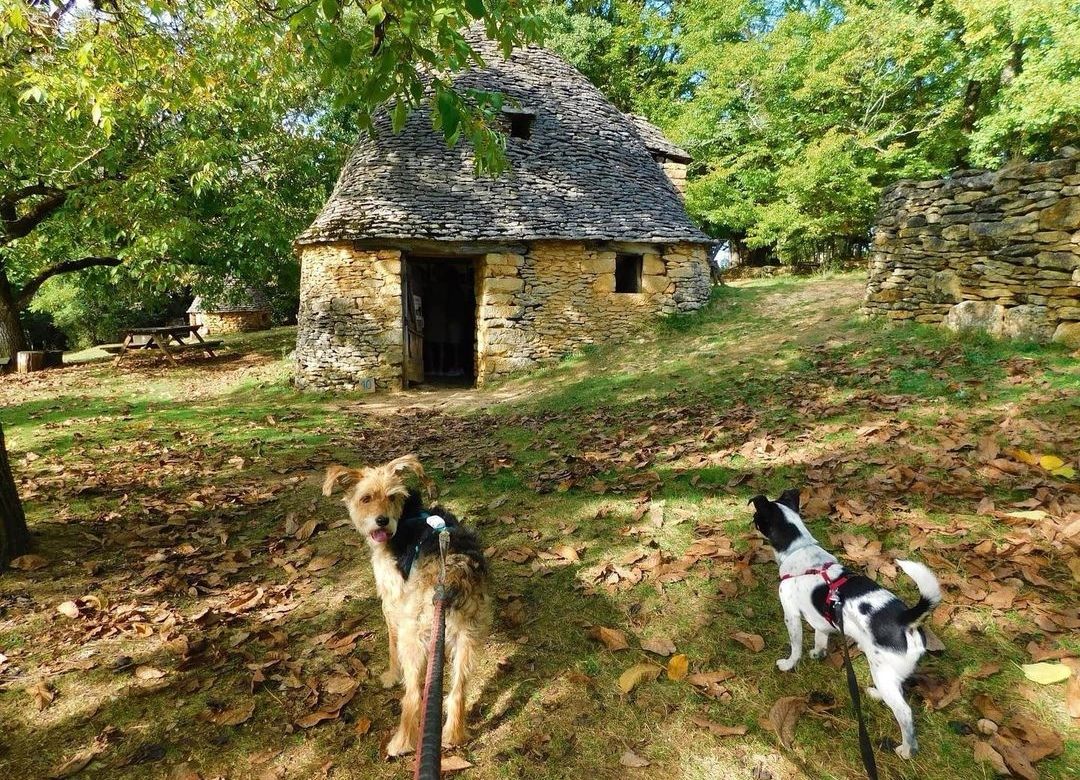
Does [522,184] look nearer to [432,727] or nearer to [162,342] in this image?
[162,342]

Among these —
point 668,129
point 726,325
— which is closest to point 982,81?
point 668,129

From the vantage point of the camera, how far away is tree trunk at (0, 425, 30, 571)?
374 centimetres

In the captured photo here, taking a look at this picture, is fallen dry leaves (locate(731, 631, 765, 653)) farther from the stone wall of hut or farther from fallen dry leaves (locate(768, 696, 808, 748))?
the stone wall of hut

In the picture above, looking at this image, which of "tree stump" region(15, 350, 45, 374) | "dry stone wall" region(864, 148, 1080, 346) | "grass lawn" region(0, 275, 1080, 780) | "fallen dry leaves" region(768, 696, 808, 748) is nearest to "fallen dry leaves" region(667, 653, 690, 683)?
"grass lawn" region(0, 275, 1080, 780)

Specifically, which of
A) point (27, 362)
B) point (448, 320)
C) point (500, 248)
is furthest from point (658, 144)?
point (27, 362)

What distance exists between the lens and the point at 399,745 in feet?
8.18

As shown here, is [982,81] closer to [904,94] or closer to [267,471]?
[904,94]

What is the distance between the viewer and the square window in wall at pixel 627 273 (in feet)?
44.7

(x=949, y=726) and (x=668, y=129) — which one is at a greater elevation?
(x=668, y=129)

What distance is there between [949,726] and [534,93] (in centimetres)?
1624

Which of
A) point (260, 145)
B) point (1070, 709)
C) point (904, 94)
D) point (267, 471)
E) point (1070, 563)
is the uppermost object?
point (904, 94)

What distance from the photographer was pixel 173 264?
14.0 metres

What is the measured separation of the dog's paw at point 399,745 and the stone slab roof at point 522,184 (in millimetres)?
10732

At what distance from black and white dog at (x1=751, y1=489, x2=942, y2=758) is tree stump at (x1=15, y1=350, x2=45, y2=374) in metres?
19.2
